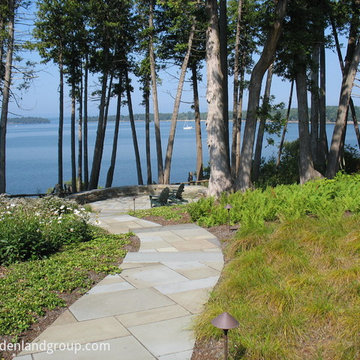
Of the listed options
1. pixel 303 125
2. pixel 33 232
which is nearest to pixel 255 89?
pixel 303 125

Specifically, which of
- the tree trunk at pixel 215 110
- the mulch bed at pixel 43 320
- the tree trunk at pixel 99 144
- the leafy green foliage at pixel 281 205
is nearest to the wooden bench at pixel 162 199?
the tree trunk at pixel 215 110

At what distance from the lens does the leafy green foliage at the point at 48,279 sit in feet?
14.8

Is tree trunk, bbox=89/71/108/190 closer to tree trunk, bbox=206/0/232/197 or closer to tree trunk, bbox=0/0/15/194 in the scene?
tree trunk, bbox=0/0/15/194

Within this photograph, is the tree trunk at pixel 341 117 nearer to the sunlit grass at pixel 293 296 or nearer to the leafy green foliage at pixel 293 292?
the leafy green foliage at pixel 293 292

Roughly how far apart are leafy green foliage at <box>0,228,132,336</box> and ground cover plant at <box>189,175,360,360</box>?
1767 millimetres

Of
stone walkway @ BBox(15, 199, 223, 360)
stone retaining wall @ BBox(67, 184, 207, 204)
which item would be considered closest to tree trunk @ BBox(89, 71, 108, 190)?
stone retaining wall @ BBox(67, 184, 207, 204)

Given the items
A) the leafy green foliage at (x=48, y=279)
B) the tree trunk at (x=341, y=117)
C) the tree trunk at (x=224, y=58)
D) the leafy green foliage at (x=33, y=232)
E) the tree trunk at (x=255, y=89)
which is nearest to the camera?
the leafy green foliage at (x=48, y=279)

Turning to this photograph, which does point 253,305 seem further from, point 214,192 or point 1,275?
point 214,192

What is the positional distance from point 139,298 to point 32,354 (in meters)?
1.56

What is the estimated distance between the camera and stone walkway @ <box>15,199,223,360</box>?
3852mm

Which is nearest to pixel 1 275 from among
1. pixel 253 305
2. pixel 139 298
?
pixel 139 298

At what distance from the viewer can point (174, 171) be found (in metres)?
46.8

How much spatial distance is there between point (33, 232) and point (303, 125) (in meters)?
10.0

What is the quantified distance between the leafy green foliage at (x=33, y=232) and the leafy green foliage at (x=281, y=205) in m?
2.70
